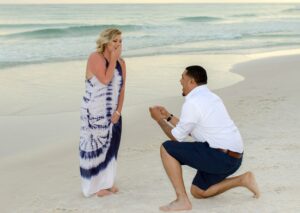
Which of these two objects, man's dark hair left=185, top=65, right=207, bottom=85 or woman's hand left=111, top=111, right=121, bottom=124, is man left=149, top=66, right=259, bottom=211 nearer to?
man's dark hair left=185, top=65, right=207, bottom=85

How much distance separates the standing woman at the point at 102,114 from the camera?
4.99 m

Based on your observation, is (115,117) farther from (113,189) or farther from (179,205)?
(179,205)

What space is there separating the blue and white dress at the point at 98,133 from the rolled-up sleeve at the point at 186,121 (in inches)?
35.4

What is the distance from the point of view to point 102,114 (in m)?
5.09

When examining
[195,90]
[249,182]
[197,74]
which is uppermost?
[197,74]

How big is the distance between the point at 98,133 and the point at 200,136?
3.42ft

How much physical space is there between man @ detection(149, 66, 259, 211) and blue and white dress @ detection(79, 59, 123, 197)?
2.02 feet

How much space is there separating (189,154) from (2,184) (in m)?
2.22

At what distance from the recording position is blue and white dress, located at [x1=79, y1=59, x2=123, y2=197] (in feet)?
16.6

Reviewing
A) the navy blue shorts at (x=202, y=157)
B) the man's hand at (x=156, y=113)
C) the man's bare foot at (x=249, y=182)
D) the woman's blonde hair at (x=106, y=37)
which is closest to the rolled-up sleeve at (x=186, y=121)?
the navy blue shorts at (x=202, y=157)

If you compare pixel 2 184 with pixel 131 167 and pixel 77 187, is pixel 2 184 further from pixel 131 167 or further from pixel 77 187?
pixel 131 167

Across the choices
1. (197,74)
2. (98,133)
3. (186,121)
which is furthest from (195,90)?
(98,133)

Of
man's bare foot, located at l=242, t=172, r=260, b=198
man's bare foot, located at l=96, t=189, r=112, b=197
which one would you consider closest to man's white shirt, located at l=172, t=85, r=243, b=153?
man's bare foot, located at l=242, t=172, r=260, b=198

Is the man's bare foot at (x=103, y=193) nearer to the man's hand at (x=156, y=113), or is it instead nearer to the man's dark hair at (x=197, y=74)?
Result: the man's hand at (x=156, y=113)
